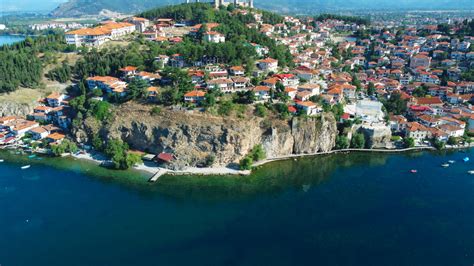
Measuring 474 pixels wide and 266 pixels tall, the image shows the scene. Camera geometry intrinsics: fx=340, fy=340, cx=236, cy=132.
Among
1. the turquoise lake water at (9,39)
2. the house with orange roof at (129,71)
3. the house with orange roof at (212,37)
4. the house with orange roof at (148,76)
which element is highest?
the turquoise lake water at (9,39)

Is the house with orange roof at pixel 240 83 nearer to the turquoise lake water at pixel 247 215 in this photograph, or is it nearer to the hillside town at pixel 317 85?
the hillside town at pixel 317 85

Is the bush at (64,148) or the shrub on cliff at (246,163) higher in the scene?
the bush at (64,148)

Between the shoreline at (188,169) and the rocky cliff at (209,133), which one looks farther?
the rocky cliff at (209,133)

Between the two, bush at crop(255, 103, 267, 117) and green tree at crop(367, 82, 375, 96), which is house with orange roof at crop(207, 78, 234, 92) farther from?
green tree at crop(367, 82, 375, 96)

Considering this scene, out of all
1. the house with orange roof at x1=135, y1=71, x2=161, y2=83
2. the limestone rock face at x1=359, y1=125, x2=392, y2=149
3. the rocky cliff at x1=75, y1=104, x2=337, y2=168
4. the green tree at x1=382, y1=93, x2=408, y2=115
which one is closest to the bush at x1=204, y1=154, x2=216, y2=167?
the rocky cliff at x1=75, y1=104, x2=337, y2=168

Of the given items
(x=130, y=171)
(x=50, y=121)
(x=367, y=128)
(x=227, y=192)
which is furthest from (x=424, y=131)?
(x=50, y=121)

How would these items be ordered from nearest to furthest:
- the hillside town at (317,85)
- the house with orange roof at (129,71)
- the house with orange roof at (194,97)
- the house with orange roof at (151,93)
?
the house with orange roof at (194,97) → the hillside town at (317,85) → the house with orange roof at (151,93) → the house with orange roof at (129,71)

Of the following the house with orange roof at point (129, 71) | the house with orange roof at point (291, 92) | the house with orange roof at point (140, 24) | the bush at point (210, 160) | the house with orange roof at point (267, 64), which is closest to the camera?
the bush at point (210, 160)

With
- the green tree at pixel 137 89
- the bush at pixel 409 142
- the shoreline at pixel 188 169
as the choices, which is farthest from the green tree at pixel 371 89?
the green tree at pixel 137 89
